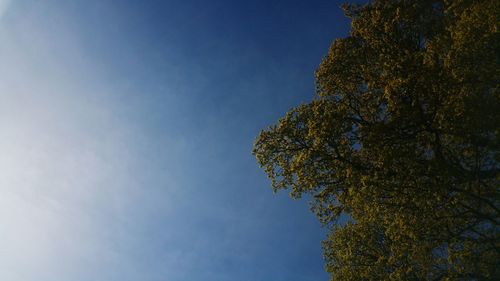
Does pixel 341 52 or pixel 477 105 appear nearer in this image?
pixel 477 105

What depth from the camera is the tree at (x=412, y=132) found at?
44.0ft

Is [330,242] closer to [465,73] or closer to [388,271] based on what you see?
[388,271]

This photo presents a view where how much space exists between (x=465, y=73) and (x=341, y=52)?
566 cm

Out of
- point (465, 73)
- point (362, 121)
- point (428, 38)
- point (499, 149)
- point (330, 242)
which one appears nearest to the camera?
point (465, 73)

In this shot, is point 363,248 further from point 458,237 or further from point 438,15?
point 438,15

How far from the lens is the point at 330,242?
80.9ft

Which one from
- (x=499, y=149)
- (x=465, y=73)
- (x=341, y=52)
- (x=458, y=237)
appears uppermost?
(x=341, y=52)

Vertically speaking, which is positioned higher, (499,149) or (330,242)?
(330,242)

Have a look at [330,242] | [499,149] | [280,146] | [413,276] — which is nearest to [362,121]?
[280,146]

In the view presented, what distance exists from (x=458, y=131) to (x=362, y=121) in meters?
3.45

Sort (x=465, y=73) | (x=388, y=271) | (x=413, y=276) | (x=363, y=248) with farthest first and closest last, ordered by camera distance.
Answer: (x=363, y=248)
(x=388, y=271)
(x=413, y=276)
(x=465, y=73)

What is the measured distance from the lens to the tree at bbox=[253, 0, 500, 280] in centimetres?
1341

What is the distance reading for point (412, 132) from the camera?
14977 mm

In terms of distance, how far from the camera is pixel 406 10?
1611 centimetres
